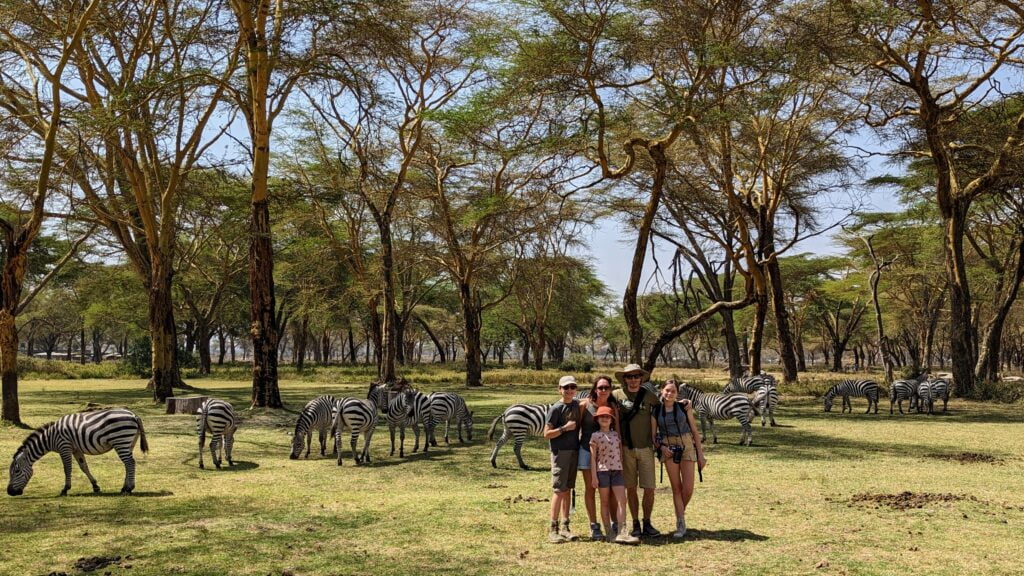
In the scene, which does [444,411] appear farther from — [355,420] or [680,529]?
[680,529]

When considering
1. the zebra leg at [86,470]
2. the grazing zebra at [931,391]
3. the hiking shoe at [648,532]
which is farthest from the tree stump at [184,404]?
the grazing zebra at [931,391]

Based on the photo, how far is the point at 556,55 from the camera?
18609 millimetres

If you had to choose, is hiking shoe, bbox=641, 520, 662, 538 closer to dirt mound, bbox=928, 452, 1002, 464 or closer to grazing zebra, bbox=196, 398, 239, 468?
grazing zebra, bbox=196, 398, 239, 468

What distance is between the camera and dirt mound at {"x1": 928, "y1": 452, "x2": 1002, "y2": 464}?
39.2 feet

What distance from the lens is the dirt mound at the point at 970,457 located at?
1194 cm

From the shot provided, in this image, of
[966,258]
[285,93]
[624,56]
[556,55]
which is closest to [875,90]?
[624,56]

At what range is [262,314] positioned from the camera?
19156mm

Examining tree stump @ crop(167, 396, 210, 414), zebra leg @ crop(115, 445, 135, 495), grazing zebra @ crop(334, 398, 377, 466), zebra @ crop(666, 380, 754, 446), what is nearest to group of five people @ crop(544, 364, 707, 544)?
zebra leg @ crop(115, 445, 135, 495)

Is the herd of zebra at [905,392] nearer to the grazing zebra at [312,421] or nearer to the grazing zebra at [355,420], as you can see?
the grazing zebra at [355,420]

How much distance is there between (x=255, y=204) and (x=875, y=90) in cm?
2005

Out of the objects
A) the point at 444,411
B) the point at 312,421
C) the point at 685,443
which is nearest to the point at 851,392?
the point at 444,411

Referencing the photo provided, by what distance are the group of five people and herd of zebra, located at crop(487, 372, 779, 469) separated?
27 centimetres

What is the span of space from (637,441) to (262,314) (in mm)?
14206

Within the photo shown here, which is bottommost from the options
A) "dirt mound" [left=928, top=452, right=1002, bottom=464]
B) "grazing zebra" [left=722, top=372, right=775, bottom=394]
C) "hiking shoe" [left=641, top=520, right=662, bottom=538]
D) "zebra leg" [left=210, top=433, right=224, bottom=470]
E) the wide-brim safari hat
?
"dirt mound" [left=928, top=452, right=1002, bottom=464]
